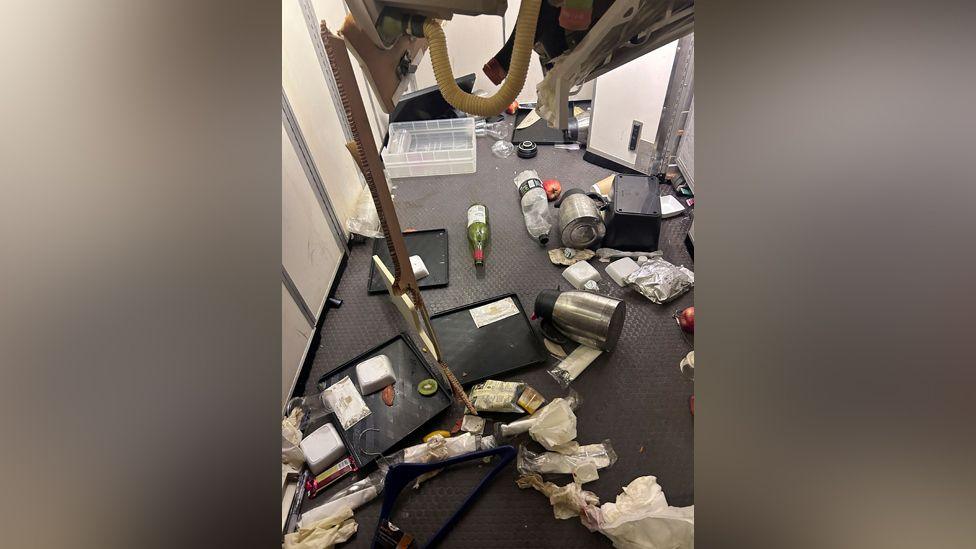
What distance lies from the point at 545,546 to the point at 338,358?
41.0 inches

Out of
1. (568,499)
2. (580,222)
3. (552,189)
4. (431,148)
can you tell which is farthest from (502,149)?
(568,499)

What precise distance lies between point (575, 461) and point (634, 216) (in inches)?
43.2

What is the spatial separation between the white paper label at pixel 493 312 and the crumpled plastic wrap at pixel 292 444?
2.52ft

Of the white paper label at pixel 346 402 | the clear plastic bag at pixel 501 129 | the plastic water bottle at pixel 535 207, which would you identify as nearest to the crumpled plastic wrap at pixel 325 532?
the white paper label at pixel 346 402

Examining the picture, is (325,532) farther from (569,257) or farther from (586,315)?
(569,257)

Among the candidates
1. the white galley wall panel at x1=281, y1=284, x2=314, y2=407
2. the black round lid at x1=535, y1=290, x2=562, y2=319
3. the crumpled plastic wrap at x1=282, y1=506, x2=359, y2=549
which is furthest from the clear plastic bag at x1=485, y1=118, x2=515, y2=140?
the crumpled plastic wrap at x1=282, y1=506, x2=359, y2=549

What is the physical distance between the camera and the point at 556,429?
1.34 meters

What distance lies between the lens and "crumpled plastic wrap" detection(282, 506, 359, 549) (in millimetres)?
1155

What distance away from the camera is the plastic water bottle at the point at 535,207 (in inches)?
82.6

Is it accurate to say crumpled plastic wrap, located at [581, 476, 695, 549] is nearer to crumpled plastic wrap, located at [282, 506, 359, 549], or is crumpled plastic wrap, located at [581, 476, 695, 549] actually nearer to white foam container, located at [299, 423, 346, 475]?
crumpled plastic wrap, located at [282, 506, 359, 549]

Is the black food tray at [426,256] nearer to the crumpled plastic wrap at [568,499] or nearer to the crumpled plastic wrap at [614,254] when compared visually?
the crumpled plastic wrap at [614,254]

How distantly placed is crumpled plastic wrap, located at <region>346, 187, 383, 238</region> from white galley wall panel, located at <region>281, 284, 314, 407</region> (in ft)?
2.12
